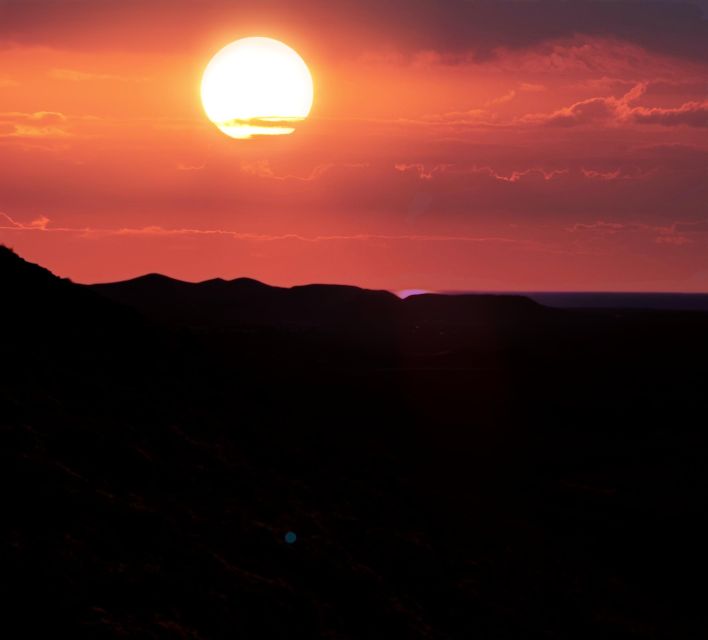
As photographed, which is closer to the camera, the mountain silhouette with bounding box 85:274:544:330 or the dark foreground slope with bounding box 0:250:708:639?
the dark foreground slope with bounding box 0:250:708:639

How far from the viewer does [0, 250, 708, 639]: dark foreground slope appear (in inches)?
645

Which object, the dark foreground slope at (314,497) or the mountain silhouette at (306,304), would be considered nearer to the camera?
the dark foreground slope at (314,497)

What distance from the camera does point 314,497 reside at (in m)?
27.5

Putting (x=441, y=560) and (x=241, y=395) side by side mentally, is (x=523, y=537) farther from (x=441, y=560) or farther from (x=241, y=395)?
(x=241, y=395)

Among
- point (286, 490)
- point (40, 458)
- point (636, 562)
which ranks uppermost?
point (40, 458)

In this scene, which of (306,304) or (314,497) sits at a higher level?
(306,304)

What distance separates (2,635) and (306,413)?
28.3 metres

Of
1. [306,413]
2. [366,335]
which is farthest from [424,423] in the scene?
[366,335]

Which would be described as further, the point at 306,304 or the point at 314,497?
the point at 306,304

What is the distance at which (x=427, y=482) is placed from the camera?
32.0m

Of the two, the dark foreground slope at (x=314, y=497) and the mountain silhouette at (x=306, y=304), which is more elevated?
the mountain silhouette at (x=306, y=304)

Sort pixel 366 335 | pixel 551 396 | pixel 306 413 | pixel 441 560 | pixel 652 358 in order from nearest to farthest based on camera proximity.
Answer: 1. pixel 441 560
2. pixel 306 413
3. pixel 551 396
4. pixel 652 358
5. pixel 366 335

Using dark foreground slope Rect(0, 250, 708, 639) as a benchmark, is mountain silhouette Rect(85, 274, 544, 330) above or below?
above

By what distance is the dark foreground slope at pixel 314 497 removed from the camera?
53.8 feet
